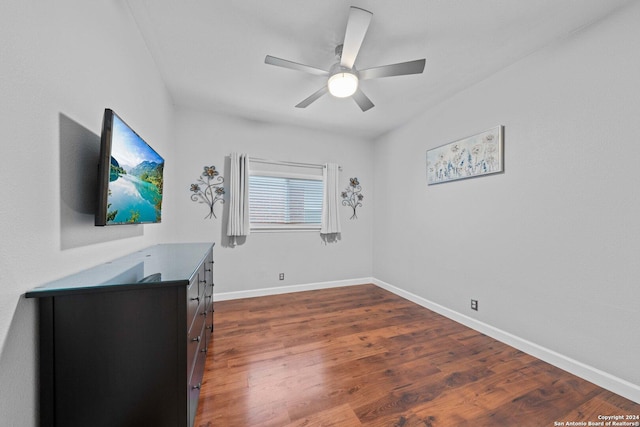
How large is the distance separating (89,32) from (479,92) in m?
3.14

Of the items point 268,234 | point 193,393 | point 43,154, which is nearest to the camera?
point 43,154

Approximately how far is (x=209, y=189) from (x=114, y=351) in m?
2.61

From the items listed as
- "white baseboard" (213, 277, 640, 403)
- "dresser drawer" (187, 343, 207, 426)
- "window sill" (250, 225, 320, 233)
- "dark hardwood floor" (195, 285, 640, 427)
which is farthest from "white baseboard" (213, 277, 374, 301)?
"dresser drawer" (187, 343, 207, 426)

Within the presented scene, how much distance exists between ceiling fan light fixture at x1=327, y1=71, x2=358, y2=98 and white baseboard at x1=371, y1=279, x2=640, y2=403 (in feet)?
8.59

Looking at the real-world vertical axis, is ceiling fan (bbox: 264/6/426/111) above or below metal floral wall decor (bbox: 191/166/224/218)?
above

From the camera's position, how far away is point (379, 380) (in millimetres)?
1751

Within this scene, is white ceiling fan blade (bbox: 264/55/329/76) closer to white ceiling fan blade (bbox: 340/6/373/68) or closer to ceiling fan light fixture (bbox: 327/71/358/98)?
ceiling fan light fixture (bbox: 327/71/358/98)

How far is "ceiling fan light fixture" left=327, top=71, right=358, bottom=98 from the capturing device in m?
1.98

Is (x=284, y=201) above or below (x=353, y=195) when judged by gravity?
below

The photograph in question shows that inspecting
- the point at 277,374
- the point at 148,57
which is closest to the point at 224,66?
the point at 148,57

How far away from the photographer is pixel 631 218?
160cm

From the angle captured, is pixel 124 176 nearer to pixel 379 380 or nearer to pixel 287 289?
pixel 379 380

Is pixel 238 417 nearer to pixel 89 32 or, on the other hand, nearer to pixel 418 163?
pixel 89 32

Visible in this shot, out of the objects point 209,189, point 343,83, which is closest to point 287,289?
point 209,189
